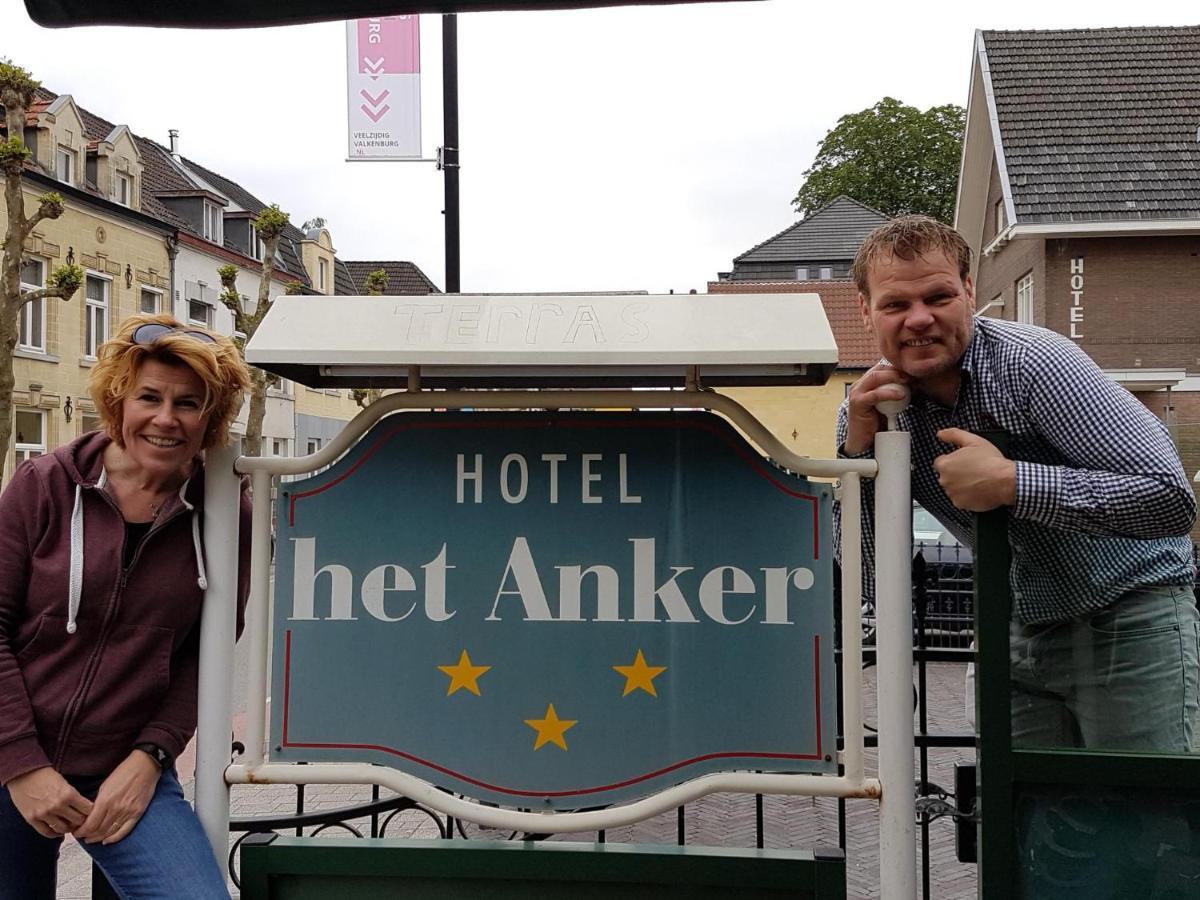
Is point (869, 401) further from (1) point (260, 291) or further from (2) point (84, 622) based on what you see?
(1) point (260, 291)

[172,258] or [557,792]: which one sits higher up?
[172,258]

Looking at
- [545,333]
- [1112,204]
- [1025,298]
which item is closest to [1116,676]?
[545,333]

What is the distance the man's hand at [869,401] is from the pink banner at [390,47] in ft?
21.6

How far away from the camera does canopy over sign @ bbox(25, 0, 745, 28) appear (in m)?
1.89

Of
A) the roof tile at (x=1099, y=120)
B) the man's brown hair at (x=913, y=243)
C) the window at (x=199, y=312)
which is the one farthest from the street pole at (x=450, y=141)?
the window at (x=199, y=312)

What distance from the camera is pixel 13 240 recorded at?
13.7 metres

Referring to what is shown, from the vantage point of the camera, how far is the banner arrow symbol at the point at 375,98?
792 centimetres

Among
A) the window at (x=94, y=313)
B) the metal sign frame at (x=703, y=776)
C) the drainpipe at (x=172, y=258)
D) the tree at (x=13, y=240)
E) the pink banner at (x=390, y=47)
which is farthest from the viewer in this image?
the drainpipe at (x=172, y=258)

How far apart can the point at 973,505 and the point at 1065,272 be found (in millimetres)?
21031

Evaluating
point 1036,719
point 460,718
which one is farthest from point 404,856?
point 1036,719

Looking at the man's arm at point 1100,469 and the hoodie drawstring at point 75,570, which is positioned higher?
the man's arm at point 1100,469

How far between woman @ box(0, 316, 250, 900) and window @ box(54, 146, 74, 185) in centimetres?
2442

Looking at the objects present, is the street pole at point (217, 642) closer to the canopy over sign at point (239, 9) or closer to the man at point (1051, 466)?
the canopy over sign at point (239, 9)

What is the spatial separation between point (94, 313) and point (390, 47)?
758 inches
